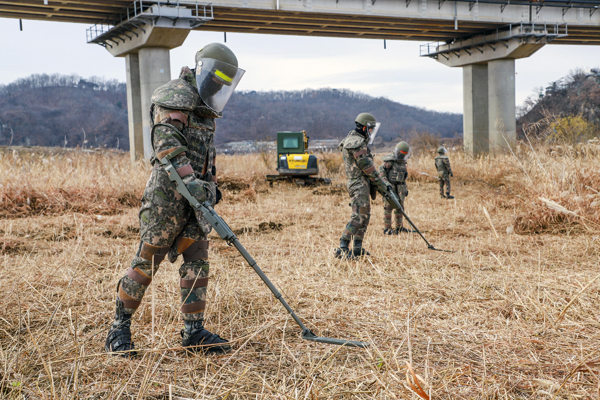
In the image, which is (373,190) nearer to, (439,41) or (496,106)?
(496,106)

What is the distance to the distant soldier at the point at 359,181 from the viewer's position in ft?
18.8

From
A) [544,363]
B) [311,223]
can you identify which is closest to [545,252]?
[544,363]

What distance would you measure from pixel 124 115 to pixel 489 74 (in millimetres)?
60692

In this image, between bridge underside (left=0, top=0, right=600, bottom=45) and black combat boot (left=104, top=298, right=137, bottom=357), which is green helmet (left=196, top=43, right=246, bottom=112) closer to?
black combat boot (left=104, top=298, right=137, bottom=357)

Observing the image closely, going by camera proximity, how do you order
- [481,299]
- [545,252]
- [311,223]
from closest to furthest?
[481,299] < [545,252] < [311,223]

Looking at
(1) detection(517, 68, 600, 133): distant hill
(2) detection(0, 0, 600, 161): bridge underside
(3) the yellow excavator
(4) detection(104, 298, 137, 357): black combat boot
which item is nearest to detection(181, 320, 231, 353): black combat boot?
(4) detection(104, 298, 137, 357): black combat boot

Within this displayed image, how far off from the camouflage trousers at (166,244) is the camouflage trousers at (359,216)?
3093 millimetres

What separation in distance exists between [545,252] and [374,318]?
3100mm

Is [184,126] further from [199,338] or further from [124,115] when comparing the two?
[124,115]

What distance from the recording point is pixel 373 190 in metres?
6.00

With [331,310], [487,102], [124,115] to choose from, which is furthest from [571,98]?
[124,115]

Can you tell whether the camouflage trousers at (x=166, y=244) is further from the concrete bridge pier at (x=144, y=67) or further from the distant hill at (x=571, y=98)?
the distant hill at (x=571, y=98)

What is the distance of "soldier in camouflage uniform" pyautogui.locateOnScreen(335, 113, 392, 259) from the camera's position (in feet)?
18.8

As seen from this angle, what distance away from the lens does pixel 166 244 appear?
9.20 ft
